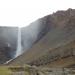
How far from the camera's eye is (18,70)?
34.2 meters

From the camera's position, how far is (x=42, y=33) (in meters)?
189

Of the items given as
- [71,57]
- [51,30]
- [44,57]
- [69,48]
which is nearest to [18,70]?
[71,57]

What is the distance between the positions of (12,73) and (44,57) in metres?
83.1

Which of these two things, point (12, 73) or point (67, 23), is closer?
point (12, 73)

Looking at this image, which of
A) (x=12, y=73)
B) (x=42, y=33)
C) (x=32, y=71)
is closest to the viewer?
(x=12, y=73)

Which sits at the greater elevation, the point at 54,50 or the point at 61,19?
the point at 61,19

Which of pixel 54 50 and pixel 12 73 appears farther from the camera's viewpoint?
pixel 54 50

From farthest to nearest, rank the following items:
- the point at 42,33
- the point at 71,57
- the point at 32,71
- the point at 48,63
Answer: the point at 42,33 → the point at 48,63 → the point at 71,57 → the point at 32,71

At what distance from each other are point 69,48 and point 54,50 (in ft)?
33.1

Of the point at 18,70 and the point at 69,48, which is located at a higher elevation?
the point at 69,48

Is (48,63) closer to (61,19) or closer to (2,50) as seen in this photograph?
(61,19)

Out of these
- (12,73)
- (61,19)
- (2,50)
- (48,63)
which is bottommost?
(12,73)

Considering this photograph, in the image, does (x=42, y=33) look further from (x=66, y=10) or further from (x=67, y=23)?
(x=67, y=23)

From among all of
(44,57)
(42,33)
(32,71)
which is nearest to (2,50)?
(42,33)
